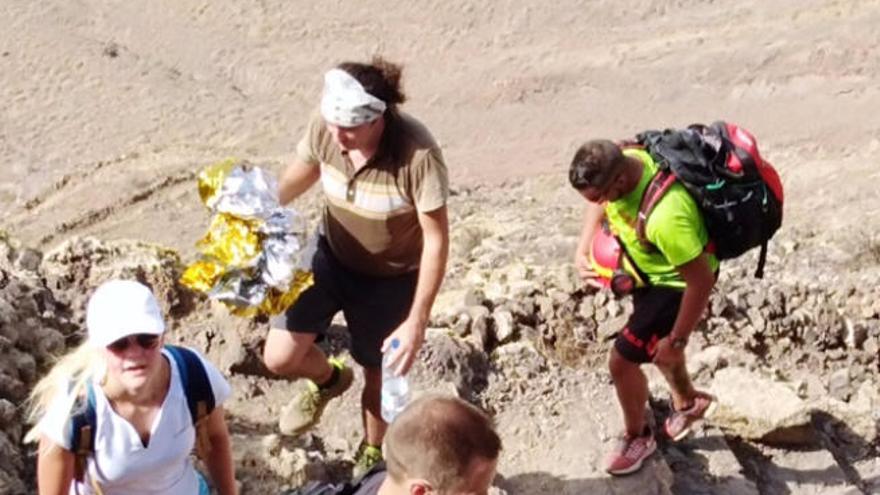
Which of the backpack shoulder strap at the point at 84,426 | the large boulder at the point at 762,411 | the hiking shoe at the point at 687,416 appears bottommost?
the large boulder at the point at 762,411

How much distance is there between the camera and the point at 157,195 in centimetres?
1293

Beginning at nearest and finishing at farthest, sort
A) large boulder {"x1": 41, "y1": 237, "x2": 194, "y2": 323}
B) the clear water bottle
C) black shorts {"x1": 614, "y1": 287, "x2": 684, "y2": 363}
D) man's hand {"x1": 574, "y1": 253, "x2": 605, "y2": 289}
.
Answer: the clear water bottle
black shorts {"x1": 614, "y1": 287, "x2": 684, "y2": 363}
man's hand {"x1": 574, "y1": 253, "x2": 605, "y2": 289}
large boulder {"x1": 41, "y1": 237, "x2": 194, "y2": 323}

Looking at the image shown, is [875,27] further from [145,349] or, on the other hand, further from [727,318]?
[145,349]

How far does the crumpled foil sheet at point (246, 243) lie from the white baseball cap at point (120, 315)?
1379 millimetres

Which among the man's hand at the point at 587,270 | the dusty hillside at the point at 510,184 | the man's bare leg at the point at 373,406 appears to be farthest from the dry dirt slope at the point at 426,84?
the man's bare leg at the point at 373,406

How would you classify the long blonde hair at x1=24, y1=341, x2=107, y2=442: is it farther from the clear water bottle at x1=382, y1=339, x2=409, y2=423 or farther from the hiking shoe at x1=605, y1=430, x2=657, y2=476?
the hiking shoe at x1=605, y1=430, x2=657, y2=476

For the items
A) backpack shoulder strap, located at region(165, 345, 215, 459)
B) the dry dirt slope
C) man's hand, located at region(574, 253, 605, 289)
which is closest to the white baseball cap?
backpack shoulder strap, located at region(165, 345, 215, 459)

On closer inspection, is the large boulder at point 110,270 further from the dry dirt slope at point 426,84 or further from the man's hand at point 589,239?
the dry dirt slope at point 426,84

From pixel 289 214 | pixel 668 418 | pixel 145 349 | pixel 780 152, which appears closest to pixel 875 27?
pixel 780 152

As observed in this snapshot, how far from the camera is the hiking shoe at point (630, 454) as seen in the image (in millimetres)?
5805

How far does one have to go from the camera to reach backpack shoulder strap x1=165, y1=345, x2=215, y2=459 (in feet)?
13.1

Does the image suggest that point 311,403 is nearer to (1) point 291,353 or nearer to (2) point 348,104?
(1) point 291,353

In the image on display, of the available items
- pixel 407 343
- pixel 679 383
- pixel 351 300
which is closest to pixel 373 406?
pixel 351 300

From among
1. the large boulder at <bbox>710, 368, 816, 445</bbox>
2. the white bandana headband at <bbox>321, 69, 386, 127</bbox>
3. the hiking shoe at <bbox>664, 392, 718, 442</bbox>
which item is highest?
the white bandana headband at <bbox>321, 69, 386, 127</bbox>
